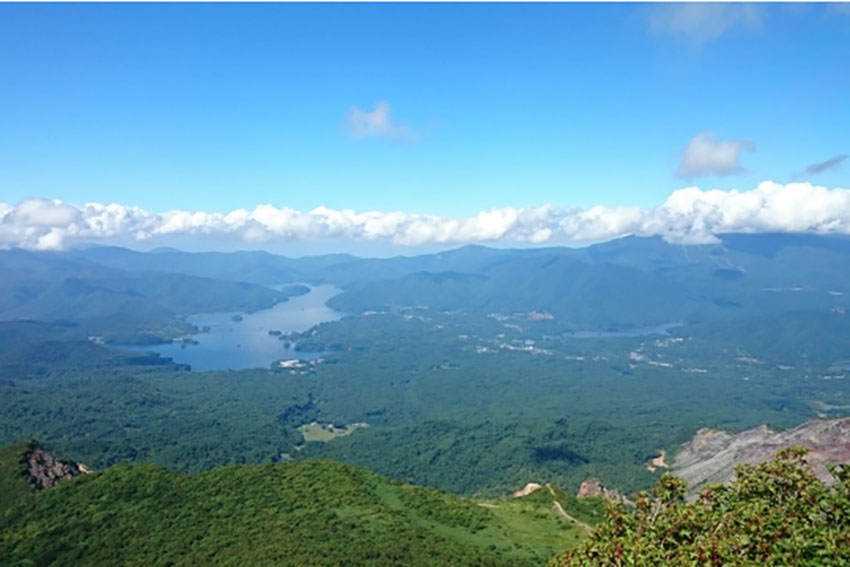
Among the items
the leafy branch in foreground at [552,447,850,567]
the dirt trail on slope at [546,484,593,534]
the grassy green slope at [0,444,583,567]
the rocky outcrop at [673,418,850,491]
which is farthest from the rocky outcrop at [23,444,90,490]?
the rocky outcrop at [673,418,850,491]

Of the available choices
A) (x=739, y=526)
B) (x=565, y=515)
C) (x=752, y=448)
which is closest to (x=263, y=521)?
(x=565, y=515)

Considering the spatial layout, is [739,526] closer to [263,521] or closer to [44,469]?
A: [263,521]

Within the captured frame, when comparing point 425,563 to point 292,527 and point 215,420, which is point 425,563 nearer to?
point 292,527

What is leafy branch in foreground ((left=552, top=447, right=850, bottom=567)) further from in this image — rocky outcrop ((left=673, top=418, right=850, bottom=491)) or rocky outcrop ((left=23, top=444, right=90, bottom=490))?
Result: rocky outcrop ((left=23, top=444, right=90, bottom=490))

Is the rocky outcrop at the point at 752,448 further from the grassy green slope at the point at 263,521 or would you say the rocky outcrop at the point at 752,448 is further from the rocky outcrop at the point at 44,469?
the rocky outcrop at the point at 44,469

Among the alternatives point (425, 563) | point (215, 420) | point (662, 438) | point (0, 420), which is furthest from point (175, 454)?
point (662, 438)
